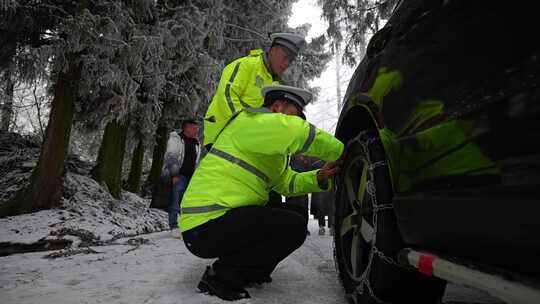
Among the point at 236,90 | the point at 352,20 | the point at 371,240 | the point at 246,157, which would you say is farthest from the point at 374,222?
the point at 352,20

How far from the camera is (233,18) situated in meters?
9.84

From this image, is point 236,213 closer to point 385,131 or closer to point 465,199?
point 385,131

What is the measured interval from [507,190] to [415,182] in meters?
0.41

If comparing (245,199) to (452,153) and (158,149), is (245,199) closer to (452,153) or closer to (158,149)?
(452,153)

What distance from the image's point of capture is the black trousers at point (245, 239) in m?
2.14

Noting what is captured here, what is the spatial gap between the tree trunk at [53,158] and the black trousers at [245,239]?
4492mm

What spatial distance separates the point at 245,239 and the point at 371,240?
75cm

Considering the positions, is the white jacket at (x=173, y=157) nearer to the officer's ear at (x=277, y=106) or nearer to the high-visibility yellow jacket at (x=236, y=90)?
the high-visibility yellow jacket at (x=236, y=90)

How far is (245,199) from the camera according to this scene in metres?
2.21

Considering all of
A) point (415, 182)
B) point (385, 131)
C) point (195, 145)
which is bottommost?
point (415, 182)

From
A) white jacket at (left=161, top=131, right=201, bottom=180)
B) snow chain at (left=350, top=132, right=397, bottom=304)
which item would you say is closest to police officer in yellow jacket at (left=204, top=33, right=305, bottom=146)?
snow chain at (left=350, top=132, right=397, bottom=304)

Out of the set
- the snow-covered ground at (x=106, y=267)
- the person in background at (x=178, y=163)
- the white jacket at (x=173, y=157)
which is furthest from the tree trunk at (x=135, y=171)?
the white jacket at (x=173, y=157)

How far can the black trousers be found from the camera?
2139 millimetres

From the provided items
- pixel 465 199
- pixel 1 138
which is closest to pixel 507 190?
pixel 465 199
